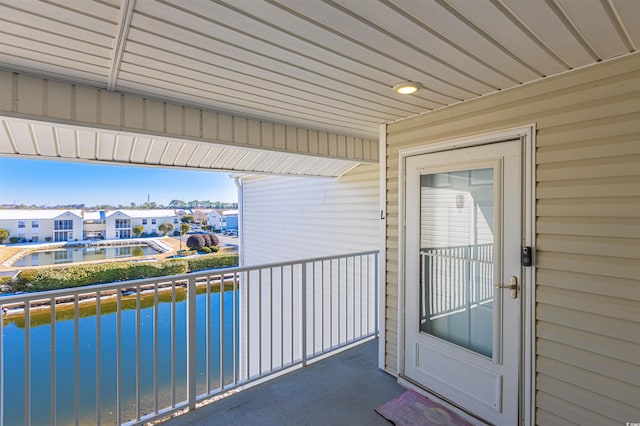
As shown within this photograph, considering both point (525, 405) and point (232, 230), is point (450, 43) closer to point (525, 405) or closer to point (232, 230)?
point (525, 405)

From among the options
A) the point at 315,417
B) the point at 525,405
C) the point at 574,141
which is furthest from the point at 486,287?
the point at 315,417

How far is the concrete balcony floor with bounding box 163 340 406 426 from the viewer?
7.58 ft

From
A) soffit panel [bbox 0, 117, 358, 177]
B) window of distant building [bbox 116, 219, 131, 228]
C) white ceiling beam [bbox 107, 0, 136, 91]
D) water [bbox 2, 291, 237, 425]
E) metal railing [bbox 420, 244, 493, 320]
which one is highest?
white ceiling beam [bbox 107, 0, 136, 91]

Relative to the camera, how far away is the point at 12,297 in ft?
5.68

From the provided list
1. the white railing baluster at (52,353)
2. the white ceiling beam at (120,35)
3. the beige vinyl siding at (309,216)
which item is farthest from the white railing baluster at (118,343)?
Result: the beige vinyl siding at (309,216)

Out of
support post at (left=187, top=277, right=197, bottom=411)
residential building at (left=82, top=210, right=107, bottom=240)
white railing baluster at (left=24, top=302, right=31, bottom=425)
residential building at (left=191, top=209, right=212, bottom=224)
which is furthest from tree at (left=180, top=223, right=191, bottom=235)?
white railing baluster at (left=24, top=302, right=31, bottom=425)

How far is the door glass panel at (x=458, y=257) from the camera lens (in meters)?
2.31

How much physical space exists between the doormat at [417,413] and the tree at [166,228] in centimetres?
629

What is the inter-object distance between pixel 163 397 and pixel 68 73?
6504 mm

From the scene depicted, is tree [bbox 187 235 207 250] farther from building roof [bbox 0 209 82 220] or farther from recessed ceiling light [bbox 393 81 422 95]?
recessed ceiling light [bbox 393 81 422 95]

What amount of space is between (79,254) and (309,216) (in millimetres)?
4250

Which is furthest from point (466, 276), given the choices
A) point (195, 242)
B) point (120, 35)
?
point (195, 242)

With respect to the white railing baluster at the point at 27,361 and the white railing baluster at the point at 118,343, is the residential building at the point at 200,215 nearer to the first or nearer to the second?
the white railing baluster at the point at 118,343

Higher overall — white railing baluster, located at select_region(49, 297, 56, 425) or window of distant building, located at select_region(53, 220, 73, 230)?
window of distant building, located at select_region(53, 220, 73, 230)
